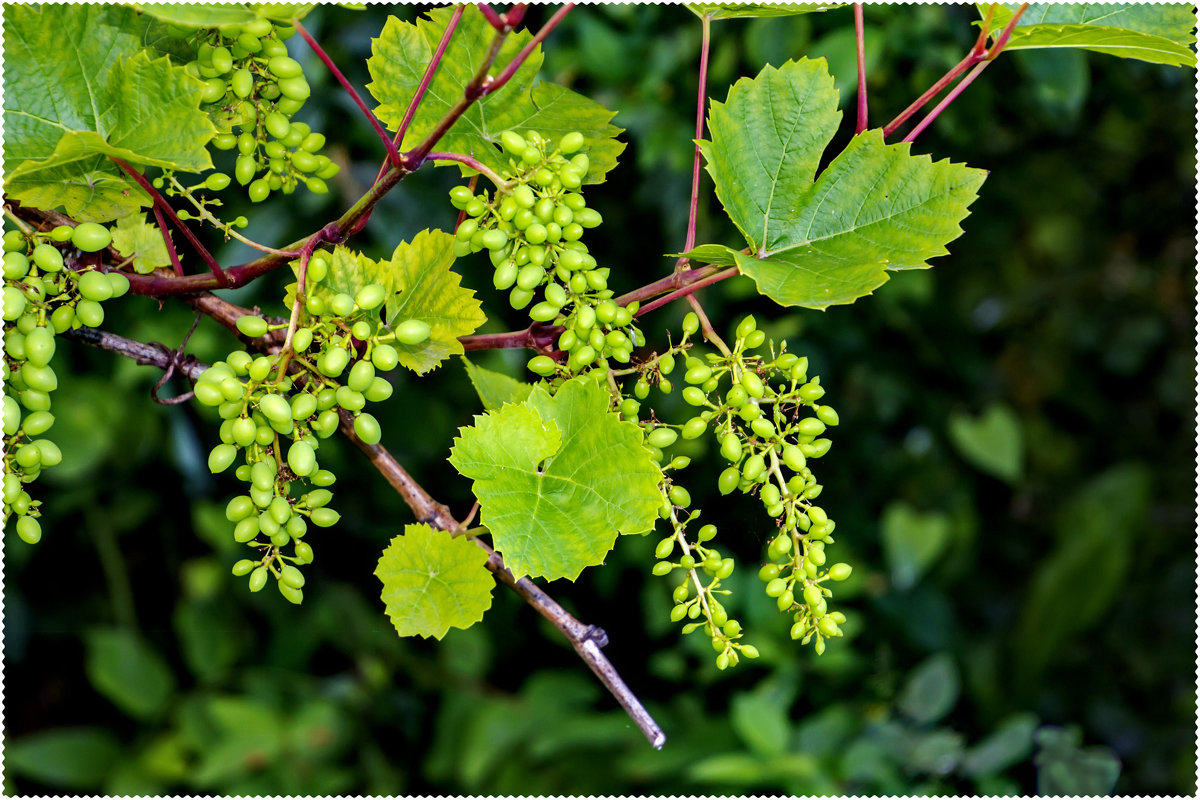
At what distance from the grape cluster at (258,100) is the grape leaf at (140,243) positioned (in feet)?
0.27

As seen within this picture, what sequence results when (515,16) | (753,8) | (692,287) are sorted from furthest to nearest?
(753,8) → (692,287) → (515,16)

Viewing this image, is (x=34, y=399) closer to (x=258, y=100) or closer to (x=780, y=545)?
(x=258, y=100)

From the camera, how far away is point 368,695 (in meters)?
2.04

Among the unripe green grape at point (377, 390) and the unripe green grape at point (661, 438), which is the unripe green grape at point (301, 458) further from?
the unripe green grape at point (661, 438)

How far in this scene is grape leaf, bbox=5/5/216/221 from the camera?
0.50 m

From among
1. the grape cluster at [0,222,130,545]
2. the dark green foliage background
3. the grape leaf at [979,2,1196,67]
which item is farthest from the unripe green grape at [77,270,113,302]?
the dark green foliage background

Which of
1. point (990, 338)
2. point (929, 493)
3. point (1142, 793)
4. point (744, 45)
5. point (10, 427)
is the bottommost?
point (1142, 793)

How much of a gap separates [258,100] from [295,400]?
0.19 meters

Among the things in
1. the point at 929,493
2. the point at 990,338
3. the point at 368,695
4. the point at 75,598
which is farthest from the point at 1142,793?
the point at 75,598

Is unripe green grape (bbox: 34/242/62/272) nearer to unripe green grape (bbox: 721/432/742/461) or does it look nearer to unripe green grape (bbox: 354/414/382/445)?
unripe green grape (bbox: 354/414/382/445)

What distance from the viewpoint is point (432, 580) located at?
573mm

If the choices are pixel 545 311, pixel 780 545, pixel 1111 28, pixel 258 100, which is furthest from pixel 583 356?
pixel 1111 28

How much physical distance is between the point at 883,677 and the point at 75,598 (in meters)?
1.71

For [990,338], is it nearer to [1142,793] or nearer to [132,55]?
[1142,793]
